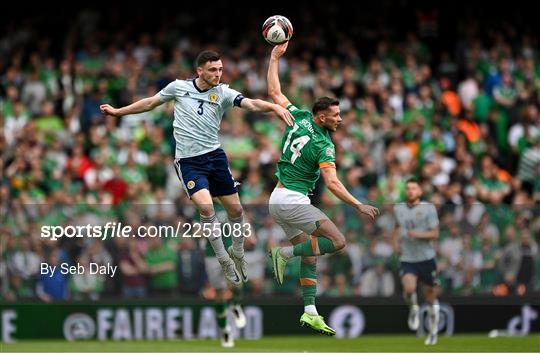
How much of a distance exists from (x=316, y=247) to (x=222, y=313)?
13.6 ft

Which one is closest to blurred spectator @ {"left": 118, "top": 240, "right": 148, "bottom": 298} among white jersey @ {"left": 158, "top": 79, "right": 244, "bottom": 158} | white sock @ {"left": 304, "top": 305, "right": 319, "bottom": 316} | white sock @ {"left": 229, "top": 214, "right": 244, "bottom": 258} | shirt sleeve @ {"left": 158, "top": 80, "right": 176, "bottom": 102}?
white sock @ {"left": 229, "top": 214, "right": 244, "bottom": 258}

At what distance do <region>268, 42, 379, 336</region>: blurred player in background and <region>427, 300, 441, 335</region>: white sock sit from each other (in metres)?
4.17

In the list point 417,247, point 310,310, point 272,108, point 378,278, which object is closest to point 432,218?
point 417,247

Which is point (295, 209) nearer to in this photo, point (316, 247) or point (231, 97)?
point (316, 247)

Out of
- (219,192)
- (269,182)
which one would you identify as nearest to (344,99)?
(269,182)

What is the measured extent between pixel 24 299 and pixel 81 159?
A: 12.4ft

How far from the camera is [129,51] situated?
26.6m

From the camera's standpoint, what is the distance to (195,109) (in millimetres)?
16594

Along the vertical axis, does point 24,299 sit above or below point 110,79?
below

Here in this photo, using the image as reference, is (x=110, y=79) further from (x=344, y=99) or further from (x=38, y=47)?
(x=344, y=99)

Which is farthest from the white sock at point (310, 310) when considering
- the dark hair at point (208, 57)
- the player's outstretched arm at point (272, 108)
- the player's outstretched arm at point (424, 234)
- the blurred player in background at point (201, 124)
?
the player's outstretched arm at point (424, 234)

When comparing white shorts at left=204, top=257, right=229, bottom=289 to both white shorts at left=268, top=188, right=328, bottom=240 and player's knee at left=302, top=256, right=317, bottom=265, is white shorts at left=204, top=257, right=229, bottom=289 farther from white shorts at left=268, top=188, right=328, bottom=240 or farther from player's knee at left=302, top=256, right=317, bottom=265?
white shorts at left=268, top=188, right=328, bottom=240

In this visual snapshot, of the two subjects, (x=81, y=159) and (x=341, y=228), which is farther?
(x=81, y=159)

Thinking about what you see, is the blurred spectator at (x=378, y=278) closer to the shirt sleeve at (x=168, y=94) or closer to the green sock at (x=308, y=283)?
the green sock at (x=308, y=283)
